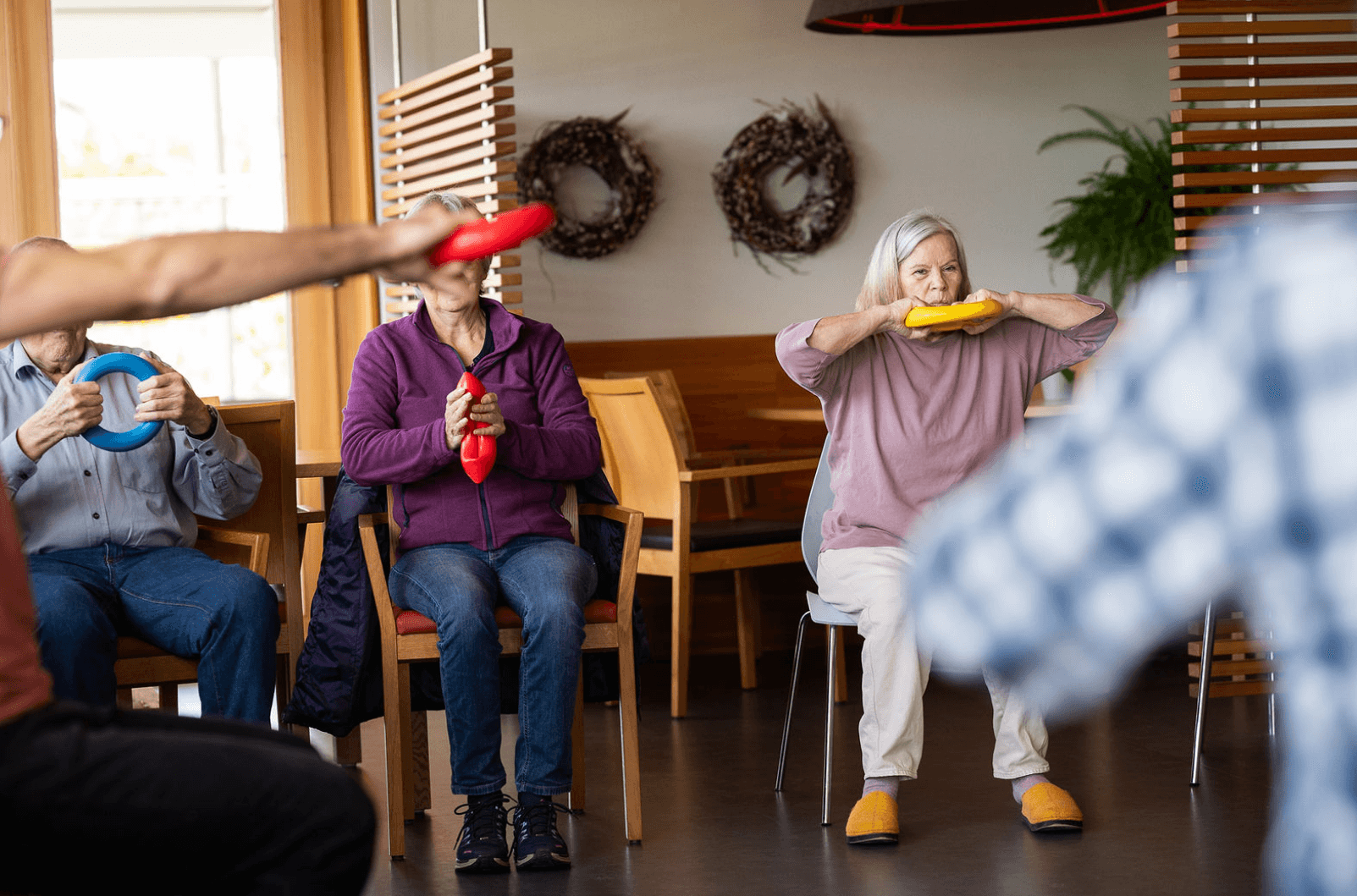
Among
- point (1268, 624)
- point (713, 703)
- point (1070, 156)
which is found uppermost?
point (1070, 156)

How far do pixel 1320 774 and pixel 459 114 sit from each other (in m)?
4.41

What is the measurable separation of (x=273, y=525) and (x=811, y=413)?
79.4 inches

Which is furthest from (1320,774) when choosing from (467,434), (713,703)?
(713,703)

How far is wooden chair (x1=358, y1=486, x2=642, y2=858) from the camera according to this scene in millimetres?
2986

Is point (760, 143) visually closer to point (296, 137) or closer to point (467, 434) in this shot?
point (296, 137)

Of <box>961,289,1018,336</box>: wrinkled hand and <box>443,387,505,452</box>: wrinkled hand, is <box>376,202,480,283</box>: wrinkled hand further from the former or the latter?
<box>961,289,1018,336</box>: wrinkled hand

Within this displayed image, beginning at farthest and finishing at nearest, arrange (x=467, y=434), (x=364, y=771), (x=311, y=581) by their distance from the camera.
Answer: (x=311, y=581)
(x=364, y=771)
(x=467, y=434)

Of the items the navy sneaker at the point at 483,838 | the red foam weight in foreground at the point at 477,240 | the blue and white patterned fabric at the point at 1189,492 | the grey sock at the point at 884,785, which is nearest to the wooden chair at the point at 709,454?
the grey sock at the point at 884,785

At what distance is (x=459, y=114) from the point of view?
15.9ft

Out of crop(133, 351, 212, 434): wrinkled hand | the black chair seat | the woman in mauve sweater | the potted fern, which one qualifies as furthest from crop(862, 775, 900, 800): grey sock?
the potted fern

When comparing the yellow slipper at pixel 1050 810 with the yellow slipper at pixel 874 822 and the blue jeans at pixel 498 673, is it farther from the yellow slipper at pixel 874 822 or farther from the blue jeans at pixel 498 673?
the blue jeans at pixel 498 673

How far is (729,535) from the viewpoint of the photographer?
4.56 meters

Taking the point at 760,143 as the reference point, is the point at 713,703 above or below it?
below

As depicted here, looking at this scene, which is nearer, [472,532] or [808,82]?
[472,532]
